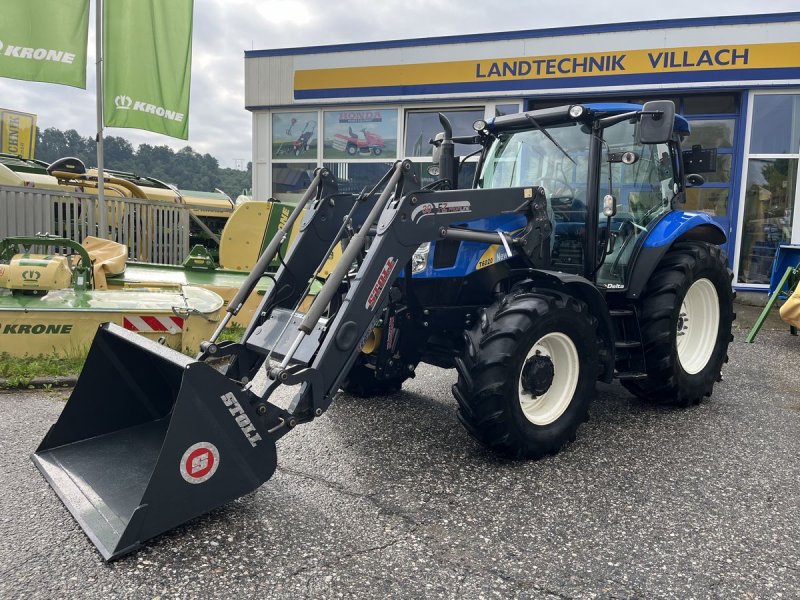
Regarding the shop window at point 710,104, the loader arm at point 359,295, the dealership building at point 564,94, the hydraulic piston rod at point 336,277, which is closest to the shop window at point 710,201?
the dealership building at point 564,94

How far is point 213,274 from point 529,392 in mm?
5556

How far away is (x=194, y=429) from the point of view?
103 inches

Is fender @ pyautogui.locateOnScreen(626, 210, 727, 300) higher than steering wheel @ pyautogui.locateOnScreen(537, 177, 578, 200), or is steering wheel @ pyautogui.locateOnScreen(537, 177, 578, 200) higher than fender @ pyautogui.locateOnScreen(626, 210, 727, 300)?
steering wheel @ pyautogui.locateOnScreen(537, 177, 578, 200)

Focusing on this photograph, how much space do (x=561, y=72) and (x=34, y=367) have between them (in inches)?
376

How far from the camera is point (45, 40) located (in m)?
7.92

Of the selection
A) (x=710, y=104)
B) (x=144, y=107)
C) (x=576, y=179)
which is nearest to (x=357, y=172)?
(x=144, y=107)

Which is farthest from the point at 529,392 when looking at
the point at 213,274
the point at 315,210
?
the point at 213,274

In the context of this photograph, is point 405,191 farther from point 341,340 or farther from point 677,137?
point 677,137

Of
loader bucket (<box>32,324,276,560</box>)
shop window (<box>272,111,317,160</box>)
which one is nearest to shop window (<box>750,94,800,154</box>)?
shop window (<box>272,111,317,160</box>)

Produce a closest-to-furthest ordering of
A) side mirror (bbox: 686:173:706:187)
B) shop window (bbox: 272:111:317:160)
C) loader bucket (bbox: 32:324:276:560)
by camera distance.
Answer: loader bucket (bbox: 32:324:276:560), side mirror (bbox: 686:173:706:187), shop window (bbox: 272:111:317:160)

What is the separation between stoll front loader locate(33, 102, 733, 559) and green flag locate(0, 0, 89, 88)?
5826mm

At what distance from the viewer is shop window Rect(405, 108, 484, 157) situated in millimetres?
11906

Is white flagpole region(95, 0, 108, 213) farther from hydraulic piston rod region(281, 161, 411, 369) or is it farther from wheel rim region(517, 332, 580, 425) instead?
wheel rim region(517, 332, 580, 425)

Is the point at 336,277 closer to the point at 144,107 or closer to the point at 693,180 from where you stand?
the point at 693,180
